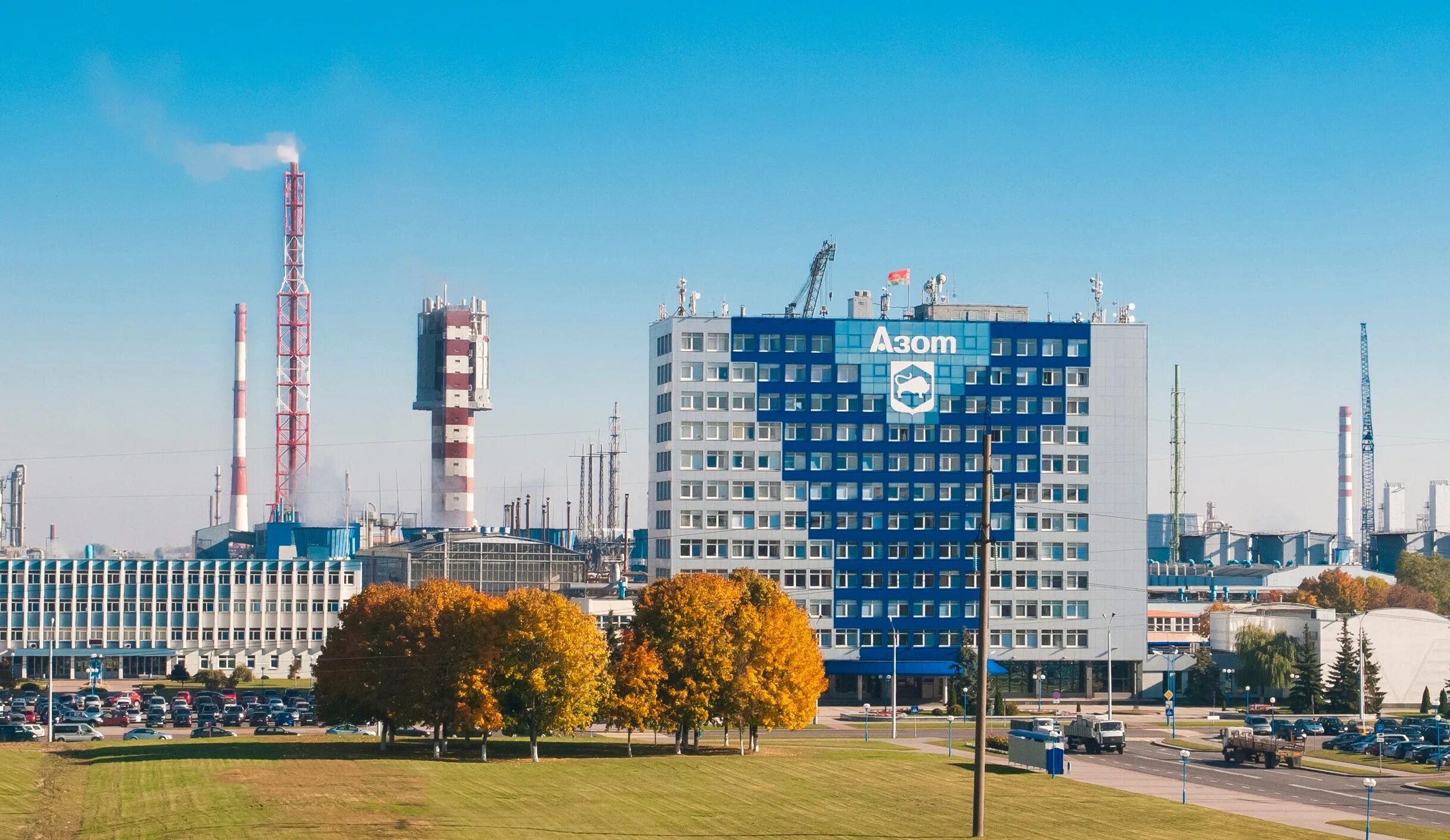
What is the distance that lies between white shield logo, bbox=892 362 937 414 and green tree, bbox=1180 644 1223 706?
38295 mm

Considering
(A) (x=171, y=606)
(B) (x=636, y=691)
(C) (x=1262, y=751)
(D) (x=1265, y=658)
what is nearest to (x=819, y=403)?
(D) (x=1265, y=658)

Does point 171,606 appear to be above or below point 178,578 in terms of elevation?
below

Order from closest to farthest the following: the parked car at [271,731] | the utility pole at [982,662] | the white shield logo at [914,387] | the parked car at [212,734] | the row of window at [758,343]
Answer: the utility pole at [982,662] < the parked car at [212,734] < the parked car at [271,731] < the row of window at [758,343] < the white shield logo at [914,387]

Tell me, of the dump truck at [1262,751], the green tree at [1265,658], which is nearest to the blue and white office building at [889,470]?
the green tree at [1265,658]

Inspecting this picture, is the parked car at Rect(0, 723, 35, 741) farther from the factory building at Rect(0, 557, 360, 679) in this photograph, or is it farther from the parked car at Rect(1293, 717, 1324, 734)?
the parked car at Rect(1293, 717, 1324, 734)

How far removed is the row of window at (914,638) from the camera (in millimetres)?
Result: 166750

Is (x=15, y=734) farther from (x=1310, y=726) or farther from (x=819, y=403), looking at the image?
(x=1310, y=726)

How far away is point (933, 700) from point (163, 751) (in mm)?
85482

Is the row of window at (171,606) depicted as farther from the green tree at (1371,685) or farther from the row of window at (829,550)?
the green tree at (1371,685)

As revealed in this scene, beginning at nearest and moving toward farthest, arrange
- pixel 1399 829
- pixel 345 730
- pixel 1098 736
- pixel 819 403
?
pixel 1399 829 → pixel 1098 736 → pixel 345 730 → pixel 819 403

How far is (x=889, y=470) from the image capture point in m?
168

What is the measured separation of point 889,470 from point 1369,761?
6436 centimetres

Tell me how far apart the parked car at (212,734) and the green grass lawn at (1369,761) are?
77102 mm

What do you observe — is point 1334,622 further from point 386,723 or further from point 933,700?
point 386,723
